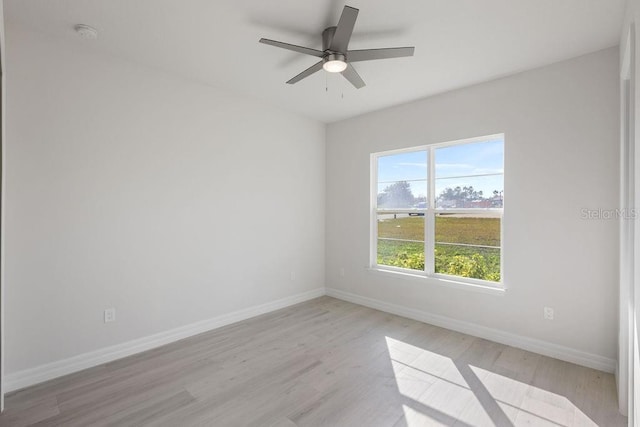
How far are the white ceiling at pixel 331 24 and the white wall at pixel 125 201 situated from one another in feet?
1.10

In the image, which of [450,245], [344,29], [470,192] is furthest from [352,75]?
[450,245]

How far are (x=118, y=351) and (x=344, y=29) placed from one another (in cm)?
336

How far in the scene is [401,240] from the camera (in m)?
4.21

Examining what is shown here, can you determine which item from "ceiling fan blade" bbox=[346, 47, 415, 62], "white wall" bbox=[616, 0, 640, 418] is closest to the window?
"white wall" bbox=[616, 0, 640, 418]

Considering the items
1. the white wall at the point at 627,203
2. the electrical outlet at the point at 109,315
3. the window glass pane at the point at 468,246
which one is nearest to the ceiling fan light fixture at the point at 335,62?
the white wall at the point at 627,203

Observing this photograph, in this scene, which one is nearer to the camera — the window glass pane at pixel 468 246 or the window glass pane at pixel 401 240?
the window glass pane at pixel 468 246

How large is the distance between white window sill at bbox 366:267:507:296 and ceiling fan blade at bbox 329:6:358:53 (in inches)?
110

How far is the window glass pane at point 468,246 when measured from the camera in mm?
3389

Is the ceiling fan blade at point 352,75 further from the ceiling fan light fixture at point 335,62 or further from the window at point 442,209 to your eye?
the window at point 442,209

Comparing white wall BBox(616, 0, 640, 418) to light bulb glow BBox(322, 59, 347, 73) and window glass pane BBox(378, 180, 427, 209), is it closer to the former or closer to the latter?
light bulb glow BBox(322, 59, 347, 73)

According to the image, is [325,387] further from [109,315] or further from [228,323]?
[109,315]

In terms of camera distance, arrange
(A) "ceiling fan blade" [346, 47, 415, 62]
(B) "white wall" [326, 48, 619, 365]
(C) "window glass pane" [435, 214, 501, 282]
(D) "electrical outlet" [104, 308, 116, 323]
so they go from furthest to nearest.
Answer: (C) "window glass pane" [435, 214, 501, 282] → (D) "electrical outlet" [104, 308, 116, 323] → (B) "white wall" [326, 48, 619, 365] → (A) "ceiling fan blade" [346, 47, 415, 62]

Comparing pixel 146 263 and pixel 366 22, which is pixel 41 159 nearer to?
pixel 146 263

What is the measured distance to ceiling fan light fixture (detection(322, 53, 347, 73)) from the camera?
7.61ft
